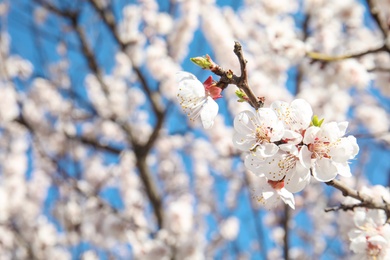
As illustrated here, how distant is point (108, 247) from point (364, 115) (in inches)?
162

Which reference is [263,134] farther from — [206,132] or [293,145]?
[206,132]

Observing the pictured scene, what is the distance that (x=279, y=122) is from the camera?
1155 millimetres

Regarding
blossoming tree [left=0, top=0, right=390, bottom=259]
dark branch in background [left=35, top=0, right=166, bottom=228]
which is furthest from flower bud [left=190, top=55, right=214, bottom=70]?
dark branch in background [left=35, top=0, right=166, bottom=228]

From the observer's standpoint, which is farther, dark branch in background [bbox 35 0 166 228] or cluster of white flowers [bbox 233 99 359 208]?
dark branch in background [bbox 35 0 166 228]

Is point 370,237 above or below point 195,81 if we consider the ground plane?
below

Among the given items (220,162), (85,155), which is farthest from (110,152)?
(85,155)

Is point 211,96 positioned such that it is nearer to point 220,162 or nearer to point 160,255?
point 160,255

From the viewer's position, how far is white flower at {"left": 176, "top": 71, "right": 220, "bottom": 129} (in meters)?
1.23

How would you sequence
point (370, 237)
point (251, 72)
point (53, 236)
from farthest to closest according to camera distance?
point (53, 236) < point (251, 72) < point (370, 237)

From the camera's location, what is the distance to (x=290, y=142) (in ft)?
3.79

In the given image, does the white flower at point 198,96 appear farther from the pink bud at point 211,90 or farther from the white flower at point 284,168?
the white flower at point 284,168

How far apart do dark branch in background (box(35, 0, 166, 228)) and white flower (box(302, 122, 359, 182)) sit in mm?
3175

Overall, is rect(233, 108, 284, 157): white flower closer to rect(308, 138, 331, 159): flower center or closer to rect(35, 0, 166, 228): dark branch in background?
rect(308, 138, 331, 159): flower center

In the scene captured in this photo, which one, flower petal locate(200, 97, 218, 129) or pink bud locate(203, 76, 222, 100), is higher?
pink bud locate(203, 76, 222, 100)
